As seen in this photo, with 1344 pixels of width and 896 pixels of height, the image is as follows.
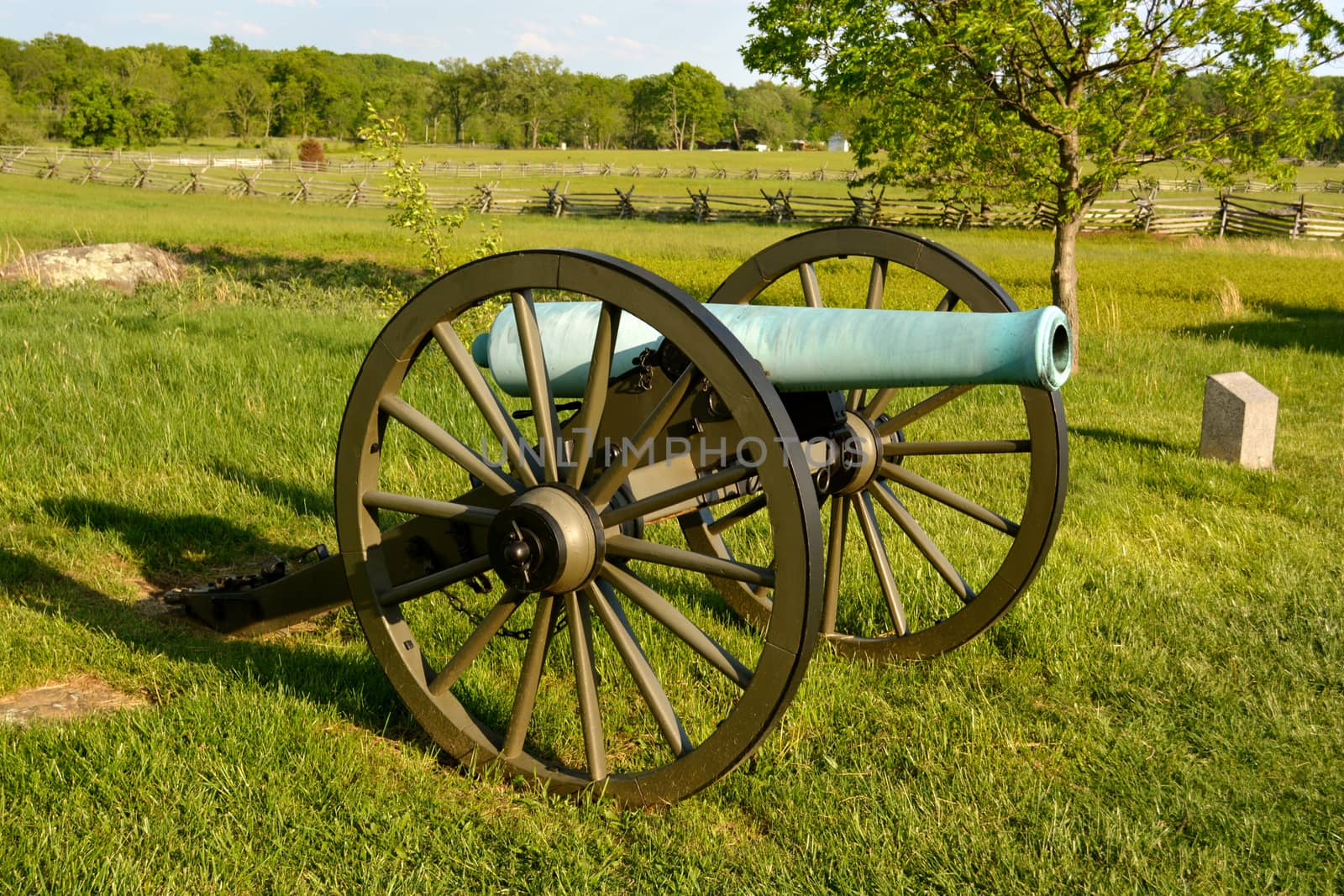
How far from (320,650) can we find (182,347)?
184 inches

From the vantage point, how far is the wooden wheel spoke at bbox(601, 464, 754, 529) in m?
2.44

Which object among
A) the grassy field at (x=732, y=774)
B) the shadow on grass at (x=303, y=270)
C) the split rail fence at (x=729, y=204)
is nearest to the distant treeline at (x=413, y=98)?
the split rail fence at (x=729, y=204)

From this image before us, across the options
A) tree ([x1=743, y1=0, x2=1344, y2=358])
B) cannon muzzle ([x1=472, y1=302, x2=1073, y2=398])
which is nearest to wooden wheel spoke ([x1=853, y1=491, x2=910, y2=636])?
cannon muzzle ([x1=472, y1=302, x2=1073, y2=398])

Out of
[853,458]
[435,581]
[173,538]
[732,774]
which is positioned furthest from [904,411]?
[173,538]

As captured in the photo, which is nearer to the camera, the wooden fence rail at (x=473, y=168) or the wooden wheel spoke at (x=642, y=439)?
the wooden wheel spoke at (x=642, y=439)

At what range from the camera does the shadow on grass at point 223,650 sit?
3439mm

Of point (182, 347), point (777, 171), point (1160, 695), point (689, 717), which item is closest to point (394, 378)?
point (689, 717)

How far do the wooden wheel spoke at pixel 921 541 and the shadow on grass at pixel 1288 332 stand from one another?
945 centimetres

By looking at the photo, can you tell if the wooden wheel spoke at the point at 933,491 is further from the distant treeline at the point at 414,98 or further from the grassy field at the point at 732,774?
the distant treeline at the point at 414,98

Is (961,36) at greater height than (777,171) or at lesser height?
lesser

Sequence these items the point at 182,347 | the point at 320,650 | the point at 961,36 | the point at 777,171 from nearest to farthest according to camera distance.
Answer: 1. the point at 320,650
2. the point at 182,347
3. the point at 961,36
4. the point at 777,171

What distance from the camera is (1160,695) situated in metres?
3.61

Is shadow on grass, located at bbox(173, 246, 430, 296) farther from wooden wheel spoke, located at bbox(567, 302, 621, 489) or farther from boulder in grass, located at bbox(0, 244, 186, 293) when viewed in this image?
wooden wheel spoke, located at bbox(567, 302, 621, 489)

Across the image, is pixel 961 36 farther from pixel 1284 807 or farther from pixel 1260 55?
pixel 1284 807
